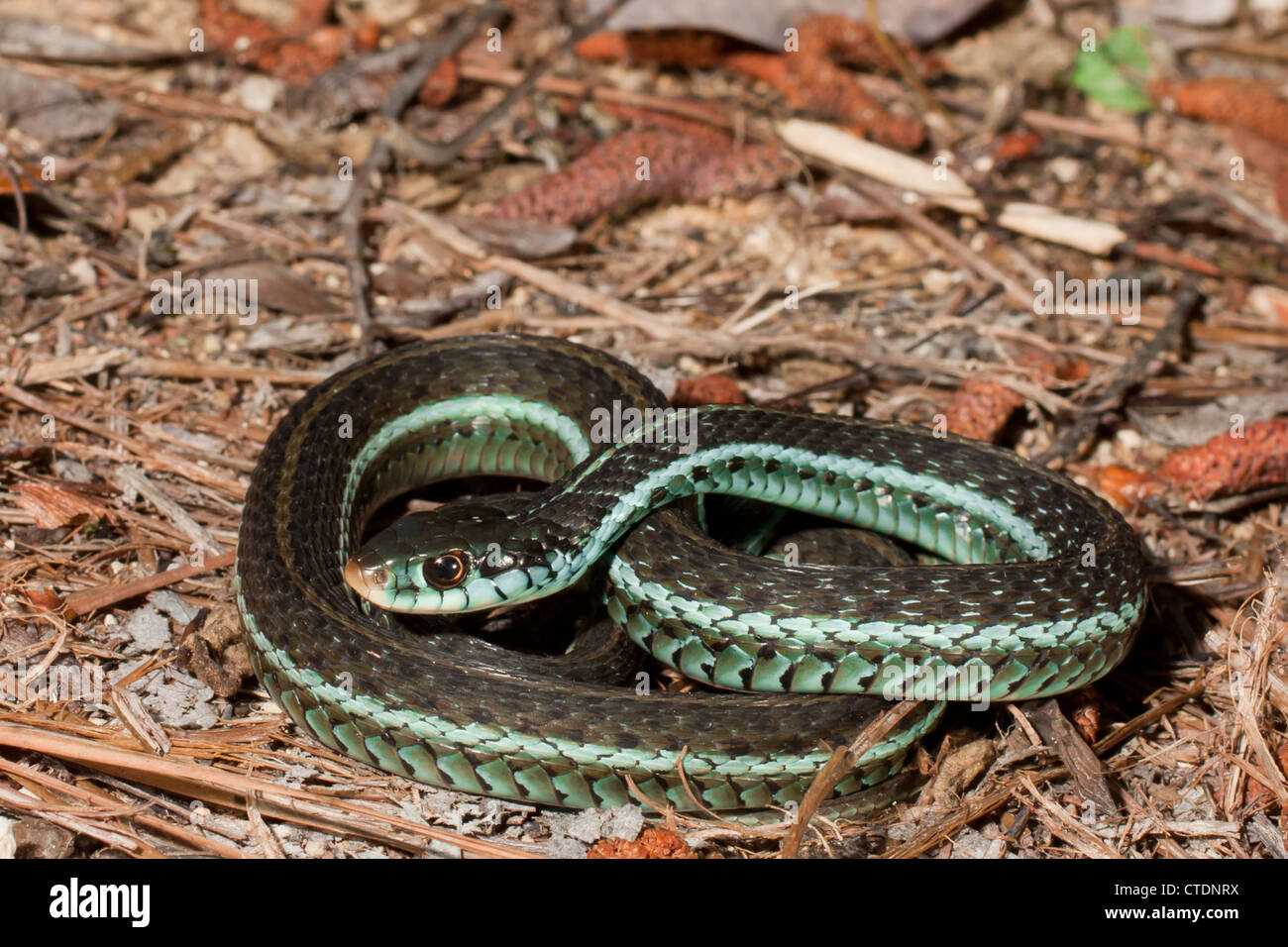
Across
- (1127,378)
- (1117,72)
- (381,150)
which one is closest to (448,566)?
(381,150)

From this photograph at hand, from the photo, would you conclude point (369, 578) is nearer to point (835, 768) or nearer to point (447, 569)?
point (447, 569)

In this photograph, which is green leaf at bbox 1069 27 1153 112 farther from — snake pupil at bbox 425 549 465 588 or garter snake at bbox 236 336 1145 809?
snake pupil at bbox 425 549 465 588

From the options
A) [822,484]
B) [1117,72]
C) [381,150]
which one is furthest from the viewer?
[1117,72]

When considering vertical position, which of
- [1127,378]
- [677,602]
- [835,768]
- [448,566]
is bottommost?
[835,768]

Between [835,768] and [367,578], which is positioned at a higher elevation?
[367,578]

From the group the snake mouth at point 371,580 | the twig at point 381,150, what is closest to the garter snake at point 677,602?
the snake mouth at point 371,580

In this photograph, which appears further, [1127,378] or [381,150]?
[381,150]

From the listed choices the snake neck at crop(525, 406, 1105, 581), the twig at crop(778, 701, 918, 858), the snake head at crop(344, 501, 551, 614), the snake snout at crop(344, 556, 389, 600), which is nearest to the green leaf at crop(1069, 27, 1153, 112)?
the snake neck at crop(525, 406, 1105, 581)
